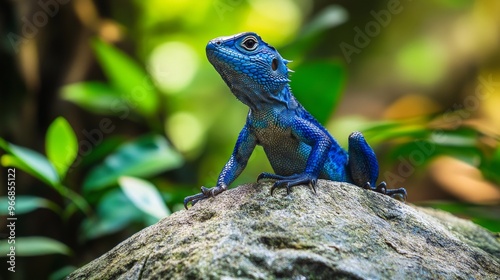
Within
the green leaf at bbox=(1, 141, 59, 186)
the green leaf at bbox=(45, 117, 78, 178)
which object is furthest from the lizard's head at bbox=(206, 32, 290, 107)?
the green leaf at bbox=(45, 117, 78, 178)

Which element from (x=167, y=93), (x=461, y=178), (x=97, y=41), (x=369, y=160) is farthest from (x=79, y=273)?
(x=461, y=178)

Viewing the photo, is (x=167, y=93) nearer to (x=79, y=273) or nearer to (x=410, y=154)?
(x=410, y=154)

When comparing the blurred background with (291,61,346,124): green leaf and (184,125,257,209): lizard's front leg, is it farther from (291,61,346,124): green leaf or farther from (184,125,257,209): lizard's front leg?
(184,125,257,209): lizard's front leg

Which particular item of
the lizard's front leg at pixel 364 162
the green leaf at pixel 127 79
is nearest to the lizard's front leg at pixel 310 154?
the lizard's front leg at pixel 364 162

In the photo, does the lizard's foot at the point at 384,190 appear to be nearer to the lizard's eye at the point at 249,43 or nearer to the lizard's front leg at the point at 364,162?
the lizard's front leg at the point at 364,162

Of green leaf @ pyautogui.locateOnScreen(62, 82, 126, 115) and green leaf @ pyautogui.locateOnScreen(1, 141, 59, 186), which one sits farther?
green leaf @ pyautogui.locateOnScreen(62, 82, 126, 115)

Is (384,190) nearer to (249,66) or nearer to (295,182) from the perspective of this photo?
(295,182)
